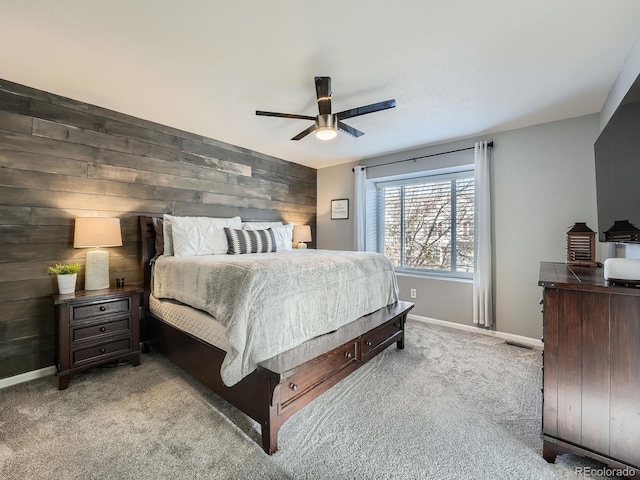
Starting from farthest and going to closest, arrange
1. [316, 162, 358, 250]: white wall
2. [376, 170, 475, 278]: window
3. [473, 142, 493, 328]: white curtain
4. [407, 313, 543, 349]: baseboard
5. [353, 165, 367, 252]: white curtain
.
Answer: [316, 162, 358, 250]: white wall → [353, 165, 367, 252]: white curtain → [376, 170, 475, 278]: window → [473, 142, 493, 328]: white curtain → [407, 313, 543, 349]: baseboard

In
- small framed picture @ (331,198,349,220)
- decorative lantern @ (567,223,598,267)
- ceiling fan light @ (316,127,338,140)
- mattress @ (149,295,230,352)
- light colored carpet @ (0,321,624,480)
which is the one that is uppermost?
ceiling fan light @ (316,127,338,140)

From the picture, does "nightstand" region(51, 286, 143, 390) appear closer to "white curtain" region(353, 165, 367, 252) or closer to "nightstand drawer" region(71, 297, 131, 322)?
"nightstand drawer" region(71, 297, 131, 322)

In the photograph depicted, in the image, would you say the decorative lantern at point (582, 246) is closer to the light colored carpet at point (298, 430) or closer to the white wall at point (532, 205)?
the white wall at point (532, 205)

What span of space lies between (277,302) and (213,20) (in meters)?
1.70

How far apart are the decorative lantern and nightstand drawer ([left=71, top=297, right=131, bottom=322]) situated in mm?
3784

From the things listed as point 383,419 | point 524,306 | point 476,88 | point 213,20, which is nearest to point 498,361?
point 524,306

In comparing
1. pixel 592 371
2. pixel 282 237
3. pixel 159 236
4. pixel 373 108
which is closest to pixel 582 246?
pixel 592 371

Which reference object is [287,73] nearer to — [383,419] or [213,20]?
[213,20]

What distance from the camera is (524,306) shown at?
325cm

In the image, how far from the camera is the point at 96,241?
2436mm

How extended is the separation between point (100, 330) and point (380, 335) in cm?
236

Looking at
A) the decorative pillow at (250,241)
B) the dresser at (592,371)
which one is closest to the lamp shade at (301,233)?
the decorative pillow at (250,241)

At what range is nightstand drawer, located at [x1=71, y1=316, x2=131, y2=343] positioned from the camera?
7.50 feet

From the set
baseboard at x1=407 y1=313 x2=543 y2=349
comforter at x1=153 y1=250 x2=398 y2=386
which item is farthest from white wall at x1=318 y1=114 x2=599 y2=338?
comforter at x1=153 y1=250 x2=398 y2=386
